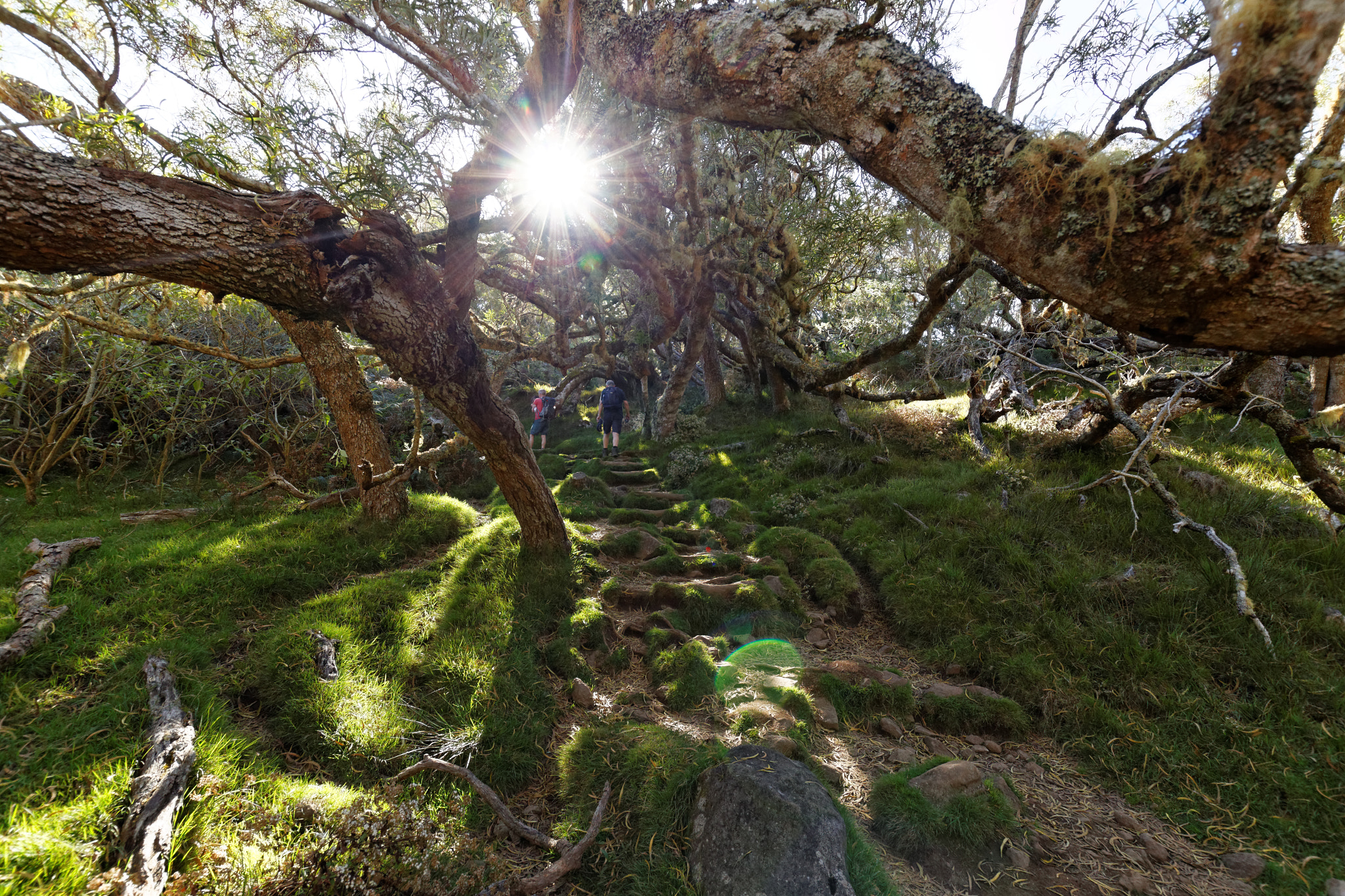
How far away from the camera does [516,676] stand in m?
3.90

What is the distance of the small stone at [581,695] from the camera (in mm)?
3908

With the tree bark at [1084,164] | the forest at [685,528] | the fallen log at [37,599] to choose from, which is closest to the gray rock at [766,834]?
the forest at [685,528]

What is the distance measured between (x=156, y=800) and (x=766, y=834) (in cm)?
286

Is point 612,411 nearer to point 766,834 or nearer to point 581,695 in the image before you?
point 581,695

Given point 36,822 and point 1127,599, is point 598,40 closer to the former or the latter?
point 36,822

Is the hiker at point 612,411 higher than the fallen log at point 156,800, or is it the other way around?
the hiker at point 612,411

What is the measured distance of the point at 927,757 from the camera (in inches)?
139

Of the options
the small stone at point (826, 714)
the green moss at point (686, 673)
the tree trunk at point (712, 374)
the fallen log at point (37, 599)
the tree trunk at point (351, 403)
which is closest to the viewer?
the fallen log at point (37, 599)

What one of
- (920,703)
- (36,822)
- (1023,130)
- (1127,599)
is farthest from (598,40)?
(1127,599)

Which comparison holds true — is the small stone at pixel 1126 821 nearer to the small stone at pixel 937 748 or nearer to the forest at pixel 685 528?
the forest at pixel 685 528

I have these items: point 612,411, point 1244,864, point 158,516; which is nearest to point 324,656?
point 158,516

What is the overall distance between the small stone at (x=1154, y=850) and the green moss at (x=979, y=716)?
838 millimetres

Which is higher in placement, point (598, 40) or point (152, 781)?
point (598, 40)

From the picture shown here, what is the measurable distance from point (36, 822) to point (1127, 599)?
7182 millimetres
